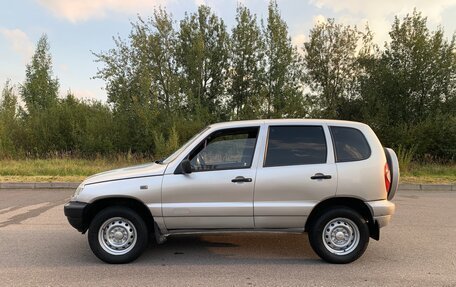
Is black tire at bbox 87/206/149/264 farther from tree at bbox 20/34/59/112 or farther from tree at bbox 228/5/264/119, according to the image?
tree at bbox 20/34/59/112

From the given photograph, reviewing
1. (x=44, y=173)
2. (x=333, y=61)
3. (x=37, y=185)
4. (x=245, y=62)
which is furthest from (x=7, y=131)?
(x=333, y=61)

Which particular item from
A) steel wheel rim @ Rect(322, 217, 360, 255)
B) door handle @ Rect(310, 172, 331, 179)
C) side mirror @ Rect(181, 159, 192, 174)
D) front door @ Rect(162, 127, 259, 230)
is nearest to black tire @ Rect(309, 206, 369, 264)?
steel wheel rim @ Rect(322, 217, 360, 255)

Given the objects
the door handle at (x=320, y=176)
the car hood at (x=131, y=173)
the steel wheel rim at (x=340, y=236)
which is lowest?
the steel wheel rim at (x=340, y=236)

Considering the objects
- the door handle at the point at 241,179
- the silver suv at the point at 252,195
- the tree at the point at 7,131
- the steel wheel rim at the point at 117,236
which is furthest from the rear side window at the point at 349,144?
the tree at the point at 7,131

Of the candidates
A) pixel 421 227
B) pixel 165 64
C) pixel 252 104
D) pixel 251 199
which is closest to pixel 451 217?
pixel 421 227

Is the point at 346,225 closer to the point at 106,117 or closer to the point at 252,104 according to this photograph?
the point at 252,104

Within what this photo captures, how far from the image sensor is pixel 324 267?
488cm

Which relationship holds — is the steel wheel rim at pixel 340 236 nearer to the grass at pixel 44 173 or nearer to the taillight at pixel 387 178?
the taillight at pixel 387 178

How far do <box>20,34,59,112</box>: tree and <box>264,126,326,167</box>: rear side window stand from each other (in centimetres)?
3063

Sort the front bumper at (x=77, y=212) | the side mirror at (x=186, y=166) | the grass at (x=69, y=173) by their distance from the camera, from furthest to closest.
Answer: the grass at (x=69, y=173), the front bumper at (x=77, y=212), the side mirror at (x=186, y=166)

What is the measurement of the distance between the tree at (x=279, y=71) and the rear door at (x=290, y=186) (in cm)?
1690

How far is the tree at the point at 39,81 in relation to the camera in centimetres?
3262

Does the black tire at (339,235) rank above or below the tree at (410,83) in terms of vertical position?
below

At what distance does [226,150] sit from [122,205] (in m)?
1.54
